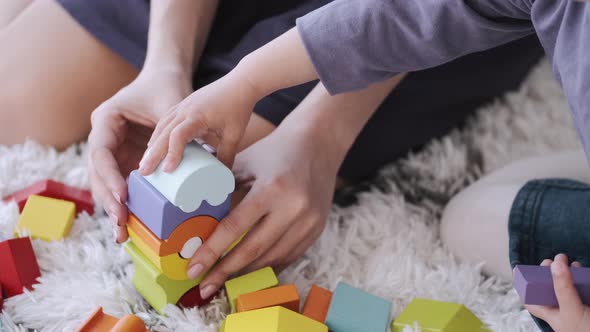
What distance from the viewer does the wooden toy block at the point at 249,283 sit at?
70 centimetres

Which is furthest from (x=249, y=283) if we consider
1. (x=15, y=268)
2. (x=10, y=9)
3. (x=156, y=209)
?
(x=10, y=9)

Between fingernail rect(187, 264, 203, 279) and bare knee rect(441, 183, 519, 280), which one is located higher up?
fingernail rect(187, 264, 203, 279)

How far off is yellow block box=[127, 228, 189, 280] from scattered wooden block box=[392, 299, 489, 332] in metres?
0.23

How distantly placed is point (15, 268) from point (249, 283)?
25 cm

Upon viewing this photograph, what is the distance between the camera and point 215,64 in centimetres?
92

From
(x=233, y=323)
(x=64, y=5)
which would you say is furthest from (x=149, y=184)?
(x=64, y=5)

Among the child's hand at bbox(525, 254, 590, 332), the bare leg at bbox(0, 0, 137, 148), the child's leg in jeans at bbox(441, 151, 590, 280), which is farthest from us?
the bare leg at bbox(0, 0, 137, 148)

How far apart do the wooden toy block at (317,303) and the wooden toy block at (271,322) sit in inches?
1.9

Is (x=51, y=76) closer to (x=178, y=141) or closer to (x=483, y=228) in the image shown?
(x=178, y=141)

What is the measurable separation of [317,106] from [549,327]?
13.8 inches

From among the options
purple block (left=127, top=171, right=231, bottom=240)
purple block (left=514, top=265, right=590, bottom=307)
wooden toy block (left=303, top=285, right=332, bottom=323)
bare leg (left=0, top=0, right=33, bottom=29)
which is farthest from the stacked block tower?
A: bare leg (left=0, top=0, right=33, bottom=29)

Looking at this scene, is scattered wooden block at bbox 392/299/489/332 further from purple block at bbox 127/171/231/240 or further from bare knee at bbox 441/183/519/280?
purple block at bbox 127/171/231/240

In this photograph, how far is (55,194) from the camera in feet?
2.75

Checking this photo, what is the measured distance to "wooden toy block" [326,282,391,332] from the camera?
683 mm
